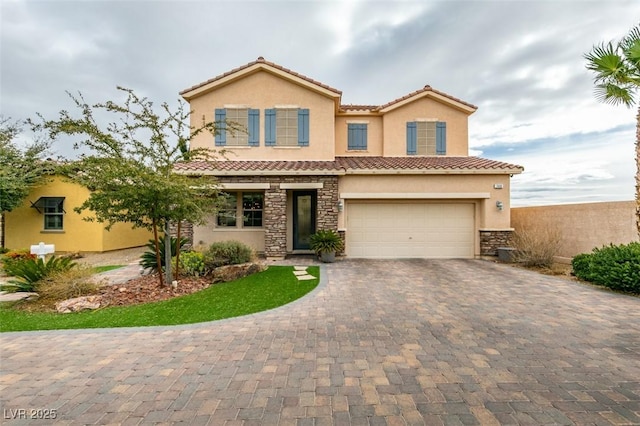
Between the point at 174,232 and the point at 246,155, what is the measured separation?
4.80 metres

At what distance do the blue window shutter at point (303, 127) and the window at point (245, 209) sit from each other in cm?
328

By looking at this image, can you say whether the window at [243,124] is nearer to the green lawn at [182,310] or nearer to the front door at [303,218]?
the front door at [303,218]

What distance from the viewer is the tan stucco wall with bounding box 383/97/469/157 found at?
15773 mm

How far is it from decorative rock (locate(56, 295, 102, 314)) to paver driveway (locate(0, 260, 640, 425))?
147 centimetres

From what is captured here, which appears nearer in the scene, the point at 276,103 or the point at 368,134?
the point at 276,103

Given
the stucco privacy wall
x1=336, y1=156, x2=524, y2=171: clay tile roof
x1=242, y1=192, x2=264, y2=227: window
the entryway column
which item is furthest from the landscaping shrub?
the stucco privacy wall

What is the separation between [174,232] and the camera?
1312cm

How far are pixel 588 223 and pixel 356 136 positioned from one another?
10.7 meters

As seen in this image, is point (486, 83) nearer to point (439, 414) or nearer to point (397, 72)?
point (397, 72)

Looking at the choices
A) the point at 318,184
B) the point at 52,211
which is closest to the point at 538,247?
the point at 318,184

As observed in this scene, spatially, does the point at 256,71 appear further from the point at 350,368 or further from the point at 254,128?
the point at 350,368

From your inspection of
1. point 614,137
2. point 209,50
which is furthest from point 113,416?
point 614,137

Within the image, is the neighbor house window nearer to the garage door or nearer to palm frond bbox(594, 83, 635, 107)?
the garage door

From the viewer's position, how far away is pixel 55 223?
52.4 ft
